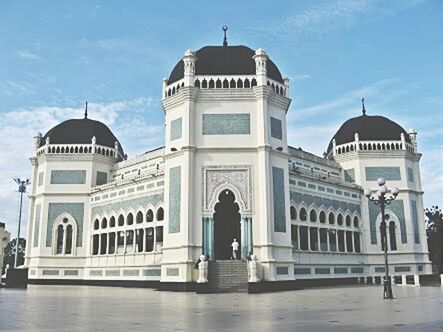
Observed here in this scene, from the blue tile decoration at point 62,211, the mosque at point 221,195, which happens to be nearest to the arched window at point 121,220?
the mosque at point 221,195

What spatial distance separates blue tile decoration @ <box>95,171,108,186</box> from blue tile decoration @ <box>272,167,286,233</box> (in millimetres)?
17834

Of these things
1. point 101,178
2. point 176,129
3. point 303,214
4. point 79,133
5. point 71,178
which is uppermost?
point 79,133

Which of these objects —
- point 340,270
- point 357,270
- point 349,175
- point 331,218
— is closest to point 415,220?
point 349,175

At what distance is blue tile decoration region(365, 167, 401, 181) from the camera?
1475 inches

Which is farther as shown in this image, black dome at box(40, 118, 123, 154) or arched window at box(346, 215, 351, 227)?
black dome at box(40, 118, 123, 154)

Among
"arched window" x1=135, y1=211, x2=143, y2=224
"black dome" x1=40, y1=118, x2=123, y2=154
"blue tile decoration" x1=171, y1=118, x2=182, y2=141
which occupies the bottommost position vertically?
"arched window" x1=135, y1=211, x2=143, y2=224

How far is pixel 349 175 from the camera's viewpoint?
126 feet

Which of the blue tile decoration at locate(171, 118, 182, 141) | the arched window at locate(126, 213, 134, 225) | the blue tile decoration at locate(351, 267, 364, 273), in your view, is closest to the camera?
the blue tile decoration at locate(171, 118, 182, 141)

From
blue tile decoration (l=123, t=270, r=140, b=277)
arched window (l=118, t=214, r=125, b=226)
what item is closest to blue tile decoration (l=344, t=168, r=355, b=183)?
arched window (l=118, t=214, r=125, b=226)

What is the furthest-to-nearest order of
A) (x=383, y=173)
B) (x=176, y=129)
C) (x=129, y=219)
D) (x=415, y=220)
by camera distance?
(x=383, y=173), (x=415, y=220), (x=129, y=219), (x=176, y=129)

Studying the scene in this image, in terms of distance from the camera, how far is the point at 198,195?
2577 cm

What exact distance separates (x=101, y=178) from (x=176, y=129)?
13787mm

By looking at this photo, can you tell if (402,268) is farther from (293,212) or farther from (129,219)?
(129,219)

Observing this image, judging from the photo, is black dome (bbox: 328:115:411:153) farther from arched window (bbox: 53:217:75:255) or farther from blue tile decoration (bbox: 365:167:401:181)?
arched window (bbox: 53:217:75:255)
